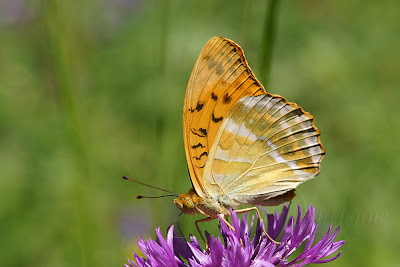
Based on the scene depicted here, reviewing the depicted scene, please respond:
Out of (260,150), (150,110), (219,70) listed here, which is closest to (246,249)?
(260,150)

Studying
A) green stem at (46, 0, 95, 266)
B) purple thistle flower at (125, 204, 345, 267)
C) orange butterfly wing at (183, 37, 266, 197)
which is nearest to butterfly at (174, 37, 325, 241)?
orange butterfly wing at (183, 37, 266, 197)

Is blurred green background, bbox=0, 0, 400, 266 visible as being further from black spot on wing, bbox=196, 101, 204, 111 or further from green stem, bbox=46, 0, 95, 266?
black spot on wing, bbox=196, 101, 204, 111

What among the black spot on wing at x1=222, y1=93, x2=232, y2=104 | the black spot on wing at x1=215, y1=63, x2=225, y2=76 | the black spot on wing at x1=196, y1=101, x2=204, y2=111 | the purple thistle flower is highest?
the black spot on wing at x1=215, y1=63, x2=225, y2=76

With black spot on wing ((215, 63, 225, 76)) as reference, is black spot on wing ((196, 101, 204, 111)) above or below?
below

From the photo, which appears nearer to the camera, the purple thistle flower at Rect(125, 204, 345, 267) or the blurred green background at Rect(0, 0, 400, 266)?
the purple thistle flower at Rect(125, 204, 345, 267)

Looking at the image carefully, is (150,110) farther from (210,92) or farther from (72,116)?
(210,92)

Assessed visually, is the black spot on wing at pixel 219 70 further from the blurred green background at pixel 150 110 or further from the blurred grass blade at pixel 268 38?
the blurred green background at pixel 150 110
